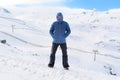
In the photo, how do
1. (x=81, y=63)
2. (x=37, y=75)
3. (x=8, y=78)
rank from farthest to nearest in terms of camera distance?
1. (x=81, y=63)
2. (x=37, y=75)
3. (x=8, y=78)

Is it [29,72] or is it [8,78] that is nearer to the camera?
[8,78]

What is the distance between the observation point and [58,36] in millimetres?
11719

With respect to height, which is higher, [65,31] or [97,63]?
[65,31]

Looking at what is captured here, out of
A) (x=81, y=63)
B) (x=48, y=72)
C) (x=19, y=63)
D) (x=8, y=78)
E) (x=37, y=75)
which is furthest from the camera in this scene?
(x=81, y=63)

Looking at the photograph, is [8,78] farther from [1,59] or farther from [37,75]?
[1,59]

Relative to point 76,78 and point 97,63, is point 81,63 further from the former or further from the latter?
point 76,78

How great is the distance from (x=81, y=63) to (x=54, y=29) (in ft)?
Result: 55.7

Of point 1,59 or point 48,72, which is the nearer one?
point 48,72

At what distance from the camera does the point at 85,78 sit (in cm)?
1029

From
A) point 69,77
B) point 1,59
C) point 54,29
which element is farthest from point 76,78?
point 1,59

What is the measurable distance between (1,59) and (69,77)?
11.0ft

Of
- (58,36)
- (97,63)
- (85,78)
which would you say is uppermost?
(58,36)

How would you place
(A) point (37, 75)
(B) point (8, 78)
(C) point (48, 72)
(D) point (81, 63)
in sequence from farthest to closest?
(D) point (81, 63)
(C) point (48, 72)
(A) point (37, 75)
(B) point (8, 78)

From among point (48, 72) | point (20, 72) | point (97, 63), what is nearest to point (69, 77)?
point (48, 72)
